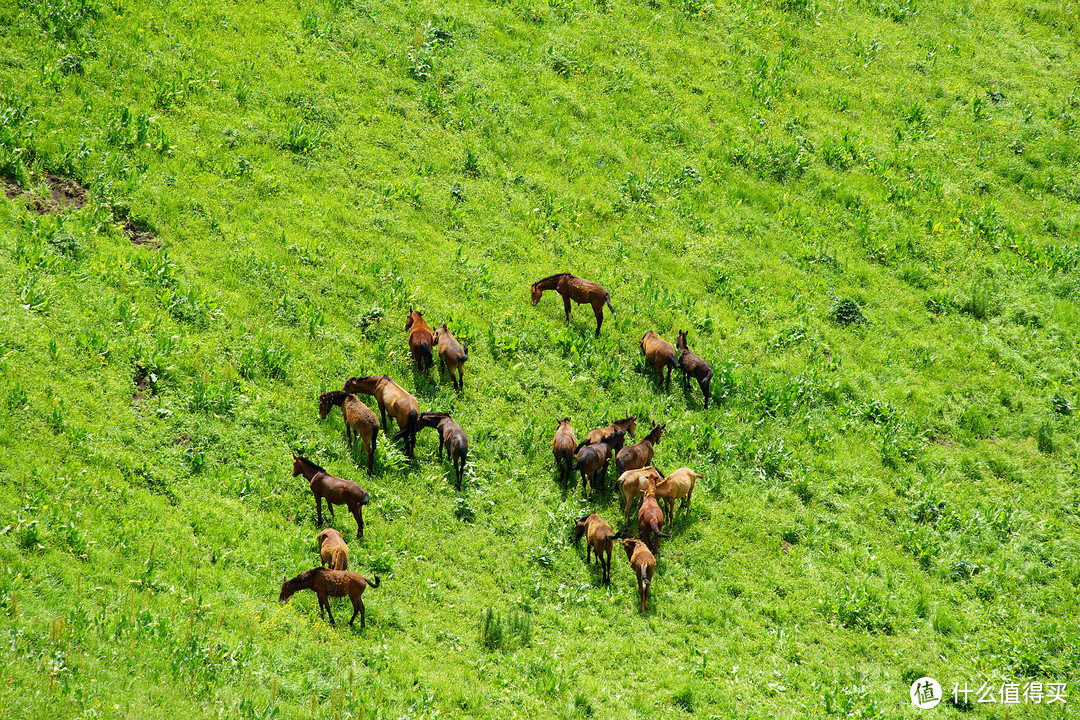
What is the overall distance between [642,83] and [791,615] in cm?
1828

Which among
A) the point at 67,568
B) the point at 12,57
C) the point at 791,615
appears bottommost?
the point at 791,615

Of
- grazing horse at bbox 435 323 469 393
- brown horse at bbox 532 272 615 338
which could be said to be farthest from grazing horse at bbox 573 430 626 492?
brown horse at bbox 532 272 615 338

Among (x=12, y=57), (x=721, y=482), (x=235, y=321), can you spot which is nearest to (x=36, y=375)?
(x=235, y=321)

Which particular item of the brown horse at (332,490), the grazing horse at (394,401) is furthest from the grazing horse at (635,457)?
the brown horse at (332,490)

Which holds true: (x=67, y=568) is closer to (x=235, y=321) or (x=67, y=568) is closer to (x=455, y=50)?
(x=235, y=321)

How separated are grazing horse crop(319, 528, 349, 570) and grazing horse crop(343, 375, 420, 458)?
8.34 feet

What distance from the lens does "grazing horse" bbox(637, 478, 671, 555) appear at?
1324 cm

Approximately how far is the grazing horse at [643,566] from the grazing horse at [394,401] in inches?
174

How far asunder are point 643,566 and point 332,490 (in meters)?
5.00

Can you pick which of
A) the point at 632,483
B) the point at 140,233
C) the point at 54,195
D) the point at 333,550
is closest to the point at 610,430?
the point at 632,483

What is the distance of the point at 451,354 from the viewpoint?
15.8 metres

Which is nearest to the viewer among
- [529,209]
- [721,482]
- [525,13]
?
[721,482]

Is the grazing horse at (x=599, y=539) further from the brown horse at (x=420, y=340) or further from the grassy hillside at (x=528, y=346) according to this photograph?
the brown horse at (x=420, y=340)

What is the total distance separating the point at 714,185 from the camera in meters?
23.3
